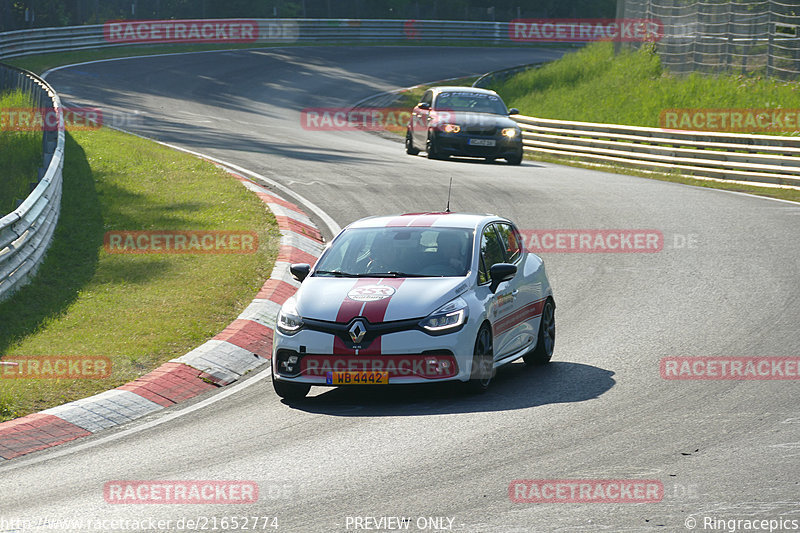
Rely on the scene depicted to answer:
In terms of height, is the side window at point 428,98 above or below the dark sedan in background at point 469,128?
above

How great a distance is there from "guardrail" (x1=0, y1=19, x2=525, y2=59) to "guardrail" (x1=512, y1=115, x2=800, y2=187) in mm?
23297

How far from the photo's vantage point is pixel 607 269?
15.4 m

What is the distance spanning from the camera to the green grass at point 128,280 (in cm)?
1109

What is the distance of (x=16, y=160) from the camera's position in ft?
76.1

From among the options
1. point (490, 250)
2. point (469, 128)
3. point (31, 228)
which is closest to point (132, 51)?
point (469, 128)

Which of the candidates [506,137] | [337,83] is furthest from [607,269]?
[337,83]

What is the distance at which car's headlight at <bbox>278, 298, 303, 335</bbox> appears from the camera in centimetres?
958

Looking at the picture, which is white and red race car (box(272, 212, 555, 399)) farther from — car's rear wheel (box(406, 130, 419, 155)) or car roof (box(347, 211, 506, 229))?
car's rear wheel (box(406, 130, 419, 155))

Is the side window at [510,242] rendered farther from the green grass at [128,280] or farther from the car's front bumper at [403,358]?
the green grass at [128,280]

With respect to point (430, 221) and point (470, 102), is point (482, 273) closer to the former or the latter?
point (430, 221)

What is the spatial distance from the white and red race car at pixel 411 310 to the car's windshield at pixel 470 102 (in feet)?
51.9

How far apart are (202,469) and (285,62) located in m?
44.7

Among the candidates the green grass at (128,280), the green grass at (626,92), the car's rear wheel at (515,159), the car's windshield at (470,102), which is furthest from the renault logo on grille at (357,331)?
the car's windshield at (470,102)

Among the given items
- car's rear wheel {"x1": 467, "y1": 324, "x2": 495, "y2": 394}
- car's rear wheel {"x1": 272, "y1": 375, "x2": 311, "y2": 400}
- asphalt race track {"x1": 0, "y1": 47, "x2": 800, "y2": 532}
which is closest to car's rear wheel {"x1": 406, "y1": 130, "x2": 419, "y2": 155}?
asphalt race track {"x1": 0, "y1": 47, "x2": 800, "y2": 532}
